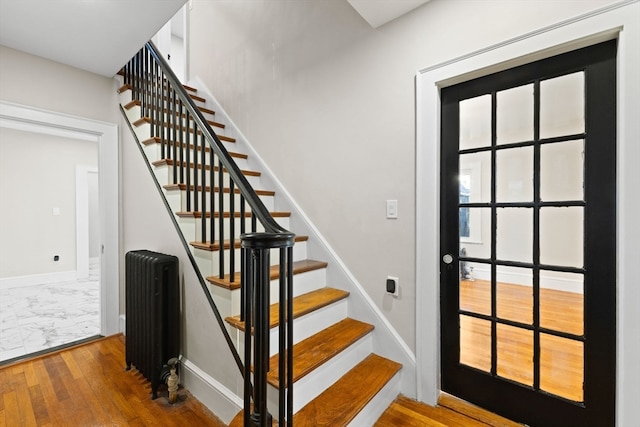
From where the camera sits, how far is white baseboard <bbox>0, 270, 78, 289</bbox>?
185 inches

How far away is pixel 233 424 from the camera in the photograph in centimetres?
151

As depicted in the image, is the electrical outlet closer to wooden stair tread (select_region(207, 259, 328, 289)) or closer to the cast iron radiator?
wooden stair tread (select_region(207, 259, 328, 289))

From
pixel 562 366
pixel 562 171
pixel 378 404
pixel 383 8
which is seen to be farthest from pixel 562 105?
pixel 378 404

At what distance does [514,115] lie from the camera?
1599 mm

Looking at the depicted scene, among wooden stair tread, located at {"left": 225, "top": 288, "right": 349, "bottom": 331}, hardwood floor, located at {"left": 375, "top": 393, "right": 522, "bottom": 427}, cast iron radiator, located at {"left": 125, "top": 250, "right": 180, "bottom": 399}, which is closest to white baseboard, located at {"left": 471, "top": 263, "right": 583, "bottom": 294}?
hardwood floor, located at {"left": 375, "top": 393, "right": 522, "bottom": 427}

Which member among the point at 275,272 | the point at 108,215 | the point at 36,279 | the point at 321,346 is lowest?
the point at 36,279

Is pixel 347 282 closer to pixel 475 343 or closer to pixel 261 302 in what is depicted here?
pixel 475 343

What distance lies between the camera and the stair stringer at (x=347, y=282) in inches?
73.0

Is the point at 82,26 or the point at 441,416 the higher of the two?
the point at 82,26

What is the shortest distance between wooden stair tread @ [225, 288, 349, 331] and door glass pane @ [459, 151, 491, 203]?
1047 mm

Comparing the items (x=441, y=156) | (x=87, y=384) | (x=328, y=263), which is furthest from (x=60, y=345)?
(x=441, y=156)

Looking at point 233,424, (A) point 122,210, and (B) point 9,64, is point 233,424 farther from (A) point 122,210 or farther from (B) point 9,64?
(B) point 9,64

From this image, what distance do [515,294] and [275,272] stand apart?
55.2 inches

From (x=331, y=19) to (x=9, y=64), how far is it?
2628 millimetres
